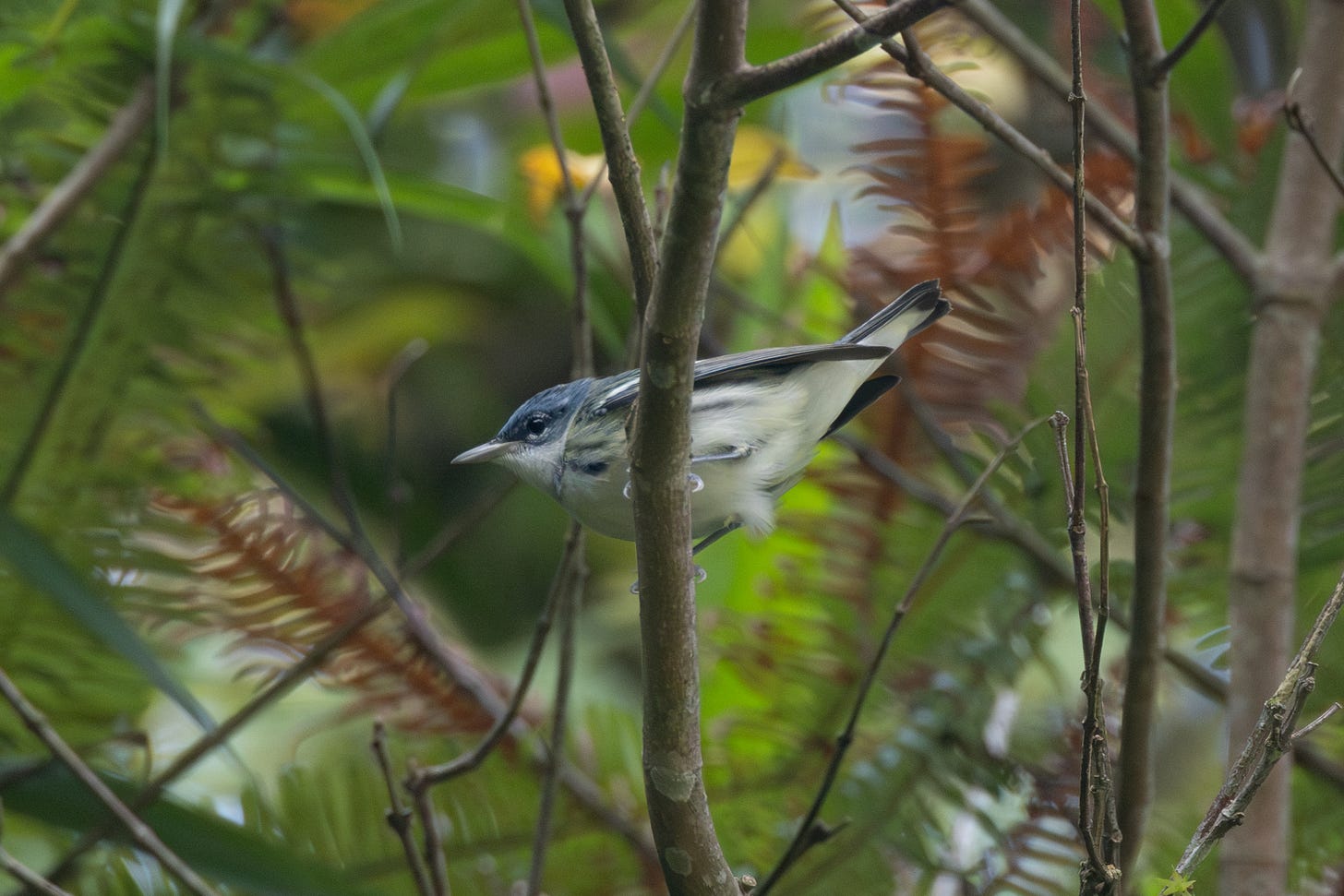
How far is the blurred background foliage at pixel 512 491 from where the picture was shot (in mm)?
2090

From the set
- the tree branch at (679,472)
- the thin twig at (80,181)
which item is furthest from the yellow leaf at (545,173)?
the tree branch at (679,472)

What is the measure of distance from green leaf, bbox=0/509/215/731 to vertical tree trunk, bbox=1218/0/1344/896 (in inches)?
63.7

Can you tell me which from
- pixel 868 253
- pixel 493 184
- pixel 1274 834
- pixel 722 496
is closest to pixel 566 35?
pixel 868 253

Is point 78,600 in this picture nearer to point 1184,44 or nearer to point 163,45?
point 163,45

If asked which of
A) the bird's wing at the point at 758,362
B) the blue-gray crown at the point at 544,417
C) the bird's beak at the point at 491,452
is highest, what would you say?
the bird's wing at the point at 758,362

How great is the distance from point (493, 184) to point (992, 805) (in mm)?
2330

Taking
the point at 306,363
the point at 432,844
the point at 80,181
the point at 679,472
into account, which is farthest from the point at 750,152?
the point at 679,472

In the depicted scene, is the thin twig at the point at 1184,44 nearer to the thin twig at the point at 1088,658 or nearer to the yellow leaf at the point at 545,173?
the thin twig at the point at 1088,658

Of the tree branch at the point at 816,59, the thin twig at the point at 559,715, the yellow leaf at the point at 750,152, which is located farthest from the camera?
the yellow leaf at the point at 750,152

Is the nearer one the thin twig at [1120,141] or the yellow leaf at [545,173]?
the thin twig at [1120,141]

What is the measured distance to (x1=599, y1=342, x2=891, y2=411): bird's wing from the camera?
4.72 ft

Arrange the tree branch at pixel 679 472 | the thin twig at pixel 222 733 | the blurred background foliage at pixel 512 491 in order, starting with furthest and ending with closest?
the blurred background foliage at pixel 512 491, the thin twig at pixel 222 733, the tree branch at pixel 679 472

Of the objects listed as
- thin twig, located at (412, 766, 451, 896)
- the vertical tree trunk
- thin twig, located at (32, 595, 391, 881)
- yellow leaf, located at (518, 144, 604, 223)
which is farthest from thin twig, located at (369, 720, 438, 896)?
yellow leaf, located at (518, 144, 604, 223)

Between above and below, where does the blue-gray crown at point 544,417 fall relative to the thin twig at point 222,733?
above
